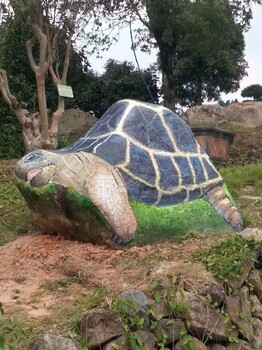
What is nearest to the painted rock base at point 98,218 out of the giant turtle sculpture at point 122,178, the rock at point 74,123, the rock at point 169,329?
the giant turtle sculpture at point 122,178

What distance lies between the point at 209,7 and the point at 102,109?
3.47m

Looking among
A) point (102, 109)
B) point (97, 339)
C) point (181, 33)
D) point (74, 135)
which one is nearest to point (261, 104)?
point (181, 33)

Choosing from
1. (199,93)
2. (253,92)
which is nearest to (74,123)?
(199,93)

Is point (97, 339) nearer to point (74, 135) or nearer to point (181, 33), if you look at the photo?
point (74, 135)

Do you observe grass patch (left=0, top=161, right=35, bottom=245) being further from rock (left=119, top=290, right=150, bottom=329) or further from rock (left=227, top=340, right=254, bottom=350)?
rock (left=227, top=340, right=254, bottom=350)

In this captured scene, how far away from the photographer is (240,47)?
17094mm

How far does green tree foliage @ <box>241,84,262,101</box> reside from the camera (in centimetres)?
2073

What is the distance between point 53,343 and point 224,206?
7.69ft

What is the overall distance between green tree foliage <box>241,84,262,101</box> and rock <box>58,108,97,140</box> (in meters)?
9.57

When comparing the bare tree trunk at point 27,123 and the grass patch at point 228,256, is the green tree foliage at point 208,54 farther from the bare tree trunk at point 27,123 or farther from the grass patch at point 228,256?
the grass patch at point 228,256

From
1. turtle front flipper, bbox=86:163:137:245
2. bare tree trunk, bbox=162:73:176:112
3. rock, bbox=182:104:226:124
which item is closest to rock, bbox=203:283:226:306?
turtle front flipper, bbox=86:163:137:245

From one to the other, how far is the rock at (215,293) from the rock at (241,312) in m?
0.07

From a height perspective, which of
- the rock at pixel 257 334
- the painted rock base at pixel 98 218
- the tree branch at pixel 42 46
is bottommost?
the rock at pixel 257 334

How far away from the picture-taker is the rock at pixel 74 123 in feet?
39.7
